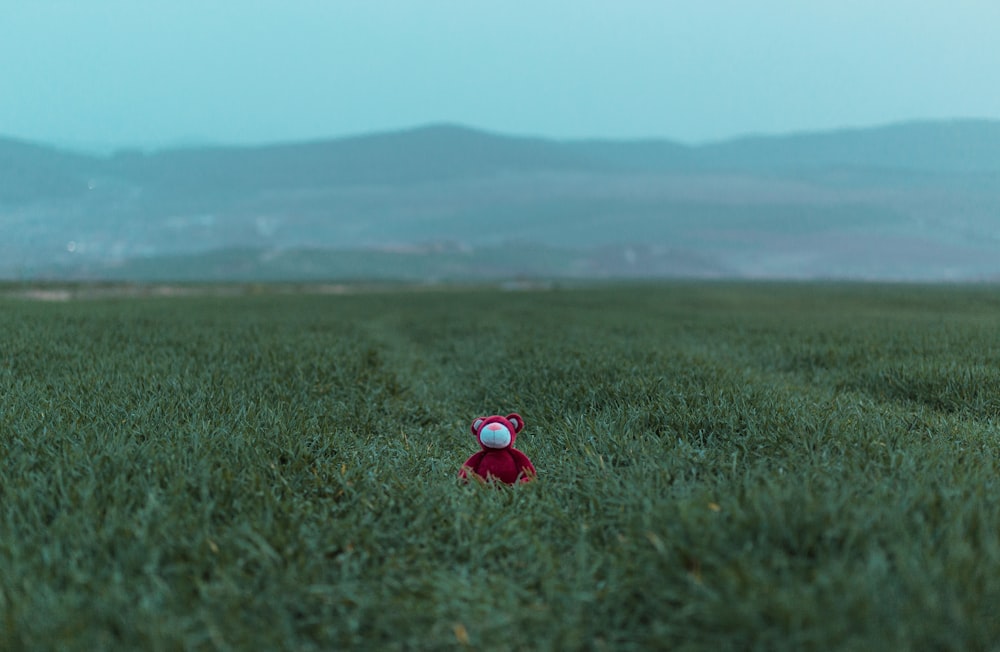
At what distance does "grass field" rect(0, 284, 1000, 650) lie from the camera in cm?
246

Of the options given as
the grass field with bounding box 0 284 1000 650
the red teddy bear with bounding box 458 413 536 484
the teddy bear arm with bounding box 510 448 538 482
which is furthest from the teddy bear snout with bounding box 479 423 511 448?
the grass field with bounding box 0 284 1000 650

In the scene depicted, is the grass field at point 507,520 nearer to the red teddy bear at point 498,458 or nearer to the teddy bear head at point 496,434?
the red teddy bear at point 498,458

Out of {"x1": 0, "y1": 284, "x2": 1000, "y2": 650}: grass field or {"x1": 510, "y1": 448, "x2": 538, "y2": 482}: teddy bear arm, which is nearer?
{"x1": 0, "y1": 284, "x2": 1000, "y2": 650}: grass field

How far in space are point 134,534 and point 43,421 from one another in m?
2.32

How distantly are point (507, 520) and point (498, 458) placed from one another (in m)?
0.94

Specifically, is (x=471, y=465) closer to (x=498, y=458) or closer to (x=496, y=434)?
(x=498, y=458)

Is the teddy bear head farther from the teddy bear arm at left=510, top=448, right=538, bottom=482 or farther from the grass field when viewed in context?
the grass field

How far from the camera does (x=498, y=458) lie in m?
4.53

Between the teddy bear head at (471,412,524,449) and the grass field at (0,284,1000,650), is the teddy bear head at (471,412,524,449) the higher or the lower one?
the higher one

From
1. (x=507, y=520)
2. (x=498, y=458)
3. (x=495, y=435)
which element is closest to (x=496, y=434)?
(x=495, y=435)

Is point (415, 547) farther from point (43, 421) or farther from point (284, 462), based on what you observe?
point (43, 421)

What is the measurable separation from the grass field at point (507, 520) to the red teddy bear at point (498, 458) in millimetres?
198

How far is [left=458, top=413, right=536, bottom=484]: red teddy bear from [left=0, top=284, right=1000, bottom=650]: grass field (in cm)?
20

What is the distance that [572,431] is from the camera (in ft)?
17.8
